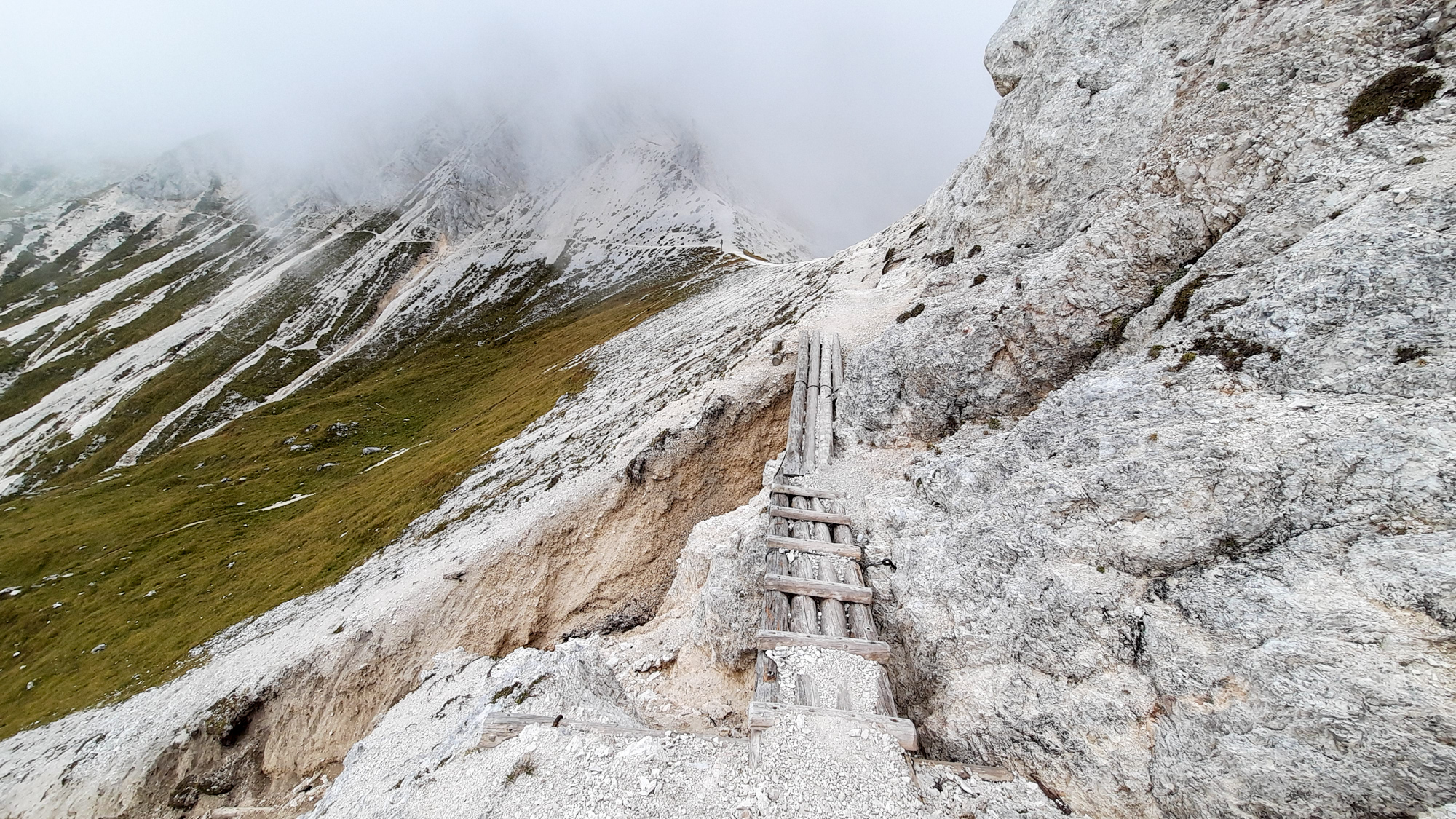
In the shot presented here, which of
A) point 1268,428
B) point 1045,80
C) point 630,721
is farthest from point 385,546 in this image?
point 1045,80

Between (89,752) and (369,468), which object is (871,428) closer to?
(89,752)

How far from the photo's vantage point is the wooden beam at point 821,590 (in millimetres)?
11922

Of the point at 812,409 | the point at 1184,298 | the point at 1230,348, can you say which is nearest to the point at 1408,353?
the point at 1230,348

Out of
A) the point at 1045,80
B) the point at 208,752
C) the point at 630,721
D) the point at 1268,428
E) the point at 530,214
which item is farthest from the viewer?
the point at 530,214

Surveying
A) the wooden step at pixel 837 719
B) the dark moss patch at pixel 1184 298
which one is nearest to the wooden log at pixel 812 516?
the wooden step at pixel 837 719

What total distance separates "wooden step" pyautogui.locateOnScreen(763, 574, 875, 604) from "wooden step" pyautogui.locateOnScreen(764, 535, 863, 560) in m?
1.18

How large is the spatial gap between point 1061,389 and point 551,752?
14.5 metres

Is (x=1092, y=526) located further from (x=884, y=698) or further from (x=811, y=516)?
(x=811, y=516)

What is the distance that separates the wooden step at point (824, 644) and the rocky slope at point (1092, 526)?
1115 millimetres

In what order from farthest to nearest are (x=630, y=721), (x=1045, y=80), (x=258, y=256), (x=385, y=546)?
1. (x=258, y=256)
2. (x=385, y=546)
3. (x=1045, y=80)
4. (x=630, y=721)

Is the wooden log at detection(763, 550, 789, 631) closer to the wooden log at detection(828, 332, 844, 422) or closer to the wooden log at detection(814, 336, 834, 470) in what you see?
the wooden log at detection(814, 336, 834, 470)

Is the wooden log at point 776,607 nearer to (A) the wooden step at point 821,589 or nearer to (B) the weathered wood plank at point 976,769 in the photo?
(A) the wooden step at point 821,589

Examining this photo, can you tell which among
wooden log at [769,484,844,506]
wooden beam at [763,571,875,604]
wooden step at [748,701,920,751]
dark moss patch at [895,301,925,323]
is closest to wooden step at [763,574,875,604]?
wooden beam at [763,571,875,604]

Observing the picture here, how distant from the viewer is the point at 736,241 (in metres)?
136
